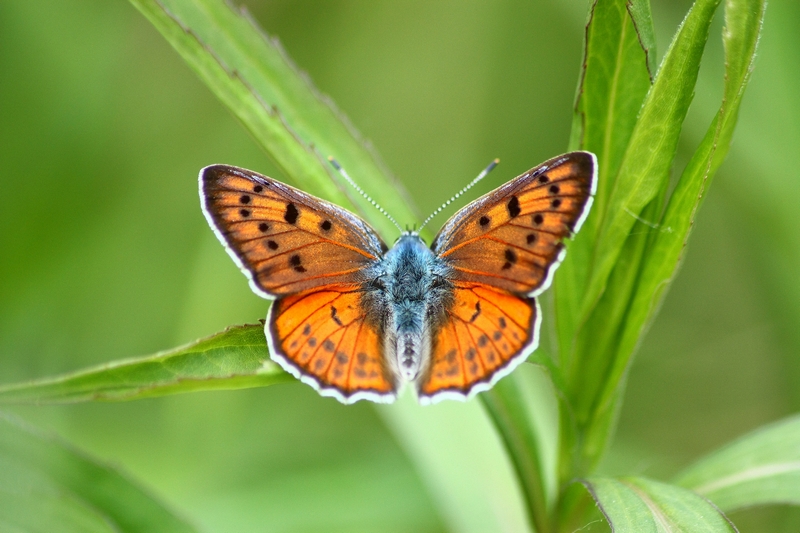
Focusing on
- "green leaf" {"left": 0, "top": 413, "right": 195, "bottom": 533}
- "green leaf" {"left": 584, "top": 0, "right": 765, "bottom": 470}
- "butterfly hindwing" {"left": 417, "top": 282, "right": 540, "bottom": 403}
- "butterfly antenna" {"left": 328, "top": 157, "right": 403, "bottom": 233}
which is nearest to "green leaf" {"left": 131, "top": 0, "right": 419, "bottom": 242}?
"butterfly antenna" {"left": 328, "top": 157, "right": 403, "bottom": 233}

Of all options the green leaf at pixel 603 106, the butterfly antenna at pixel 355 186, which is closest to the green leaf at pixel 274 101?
the butterfly antenna at pixel 355 186

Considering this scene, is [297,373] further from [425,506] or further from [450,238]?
[425,506]

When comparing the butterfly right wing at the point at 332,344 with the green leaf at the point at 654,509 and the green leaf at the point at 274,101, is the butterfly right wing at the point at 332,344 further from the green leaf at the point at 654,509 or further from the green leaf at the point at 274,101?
the green leaf at the point at 654,509

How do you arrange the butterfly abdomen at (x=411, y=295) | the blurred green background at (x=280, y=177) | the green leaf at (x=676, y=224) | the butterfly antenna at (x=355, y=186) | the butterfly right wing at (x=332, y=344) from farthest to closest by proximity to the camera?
1. the blurred green background at (x=280, y=177)
2. the butterfly abdomen at (x=411, y=295)
3. the butterfly antenna at (x=355, y=186)
4. the butterfly right wing at (x=332, y=344)
5. the green leaf at (x=676, y=224)

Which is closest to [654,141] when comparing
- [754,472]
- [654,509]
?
[654,509]

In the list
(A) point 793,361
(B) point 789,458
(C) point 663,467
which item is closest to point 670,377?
(C) point 663,467
